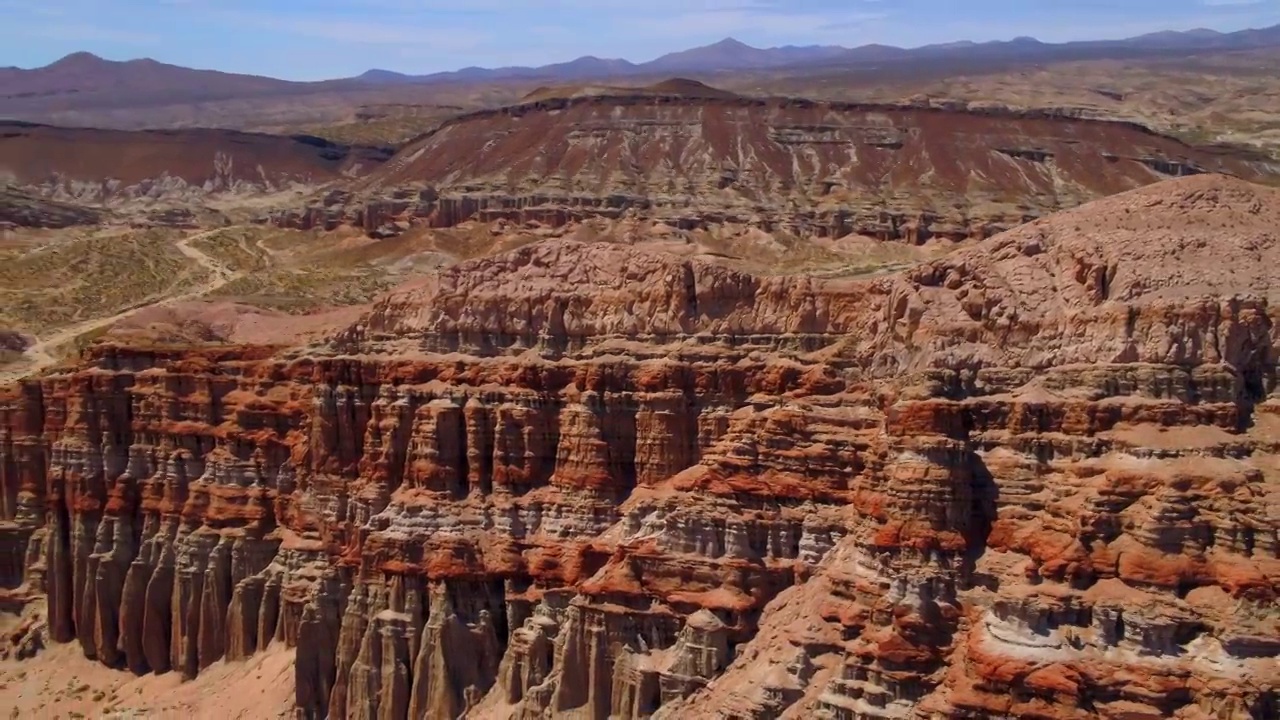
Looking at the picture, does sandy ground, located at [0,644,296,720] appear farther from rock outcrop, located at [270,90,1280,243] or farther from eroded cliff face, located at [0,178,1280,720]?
rock outcrop, located at [270,90,1280,243]

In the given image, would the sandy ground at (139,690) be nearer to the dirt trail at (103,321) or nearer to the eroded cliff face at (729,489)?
the eroded cliff face at (729,489)

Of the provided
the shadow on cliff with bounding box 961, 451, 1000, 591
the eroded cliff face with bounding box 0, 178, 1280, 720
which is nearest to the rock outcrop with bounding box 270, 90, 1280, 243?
the eroded cliff face with bounding box 0, 178, 1280, 720

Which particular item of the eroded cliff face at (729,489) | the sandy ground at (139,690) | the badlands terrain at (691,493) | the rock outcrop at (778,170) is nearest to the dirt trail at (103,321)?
the badlands terrain at (691,493)

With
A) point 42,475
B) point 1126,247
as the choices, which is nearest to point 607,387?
point 1126,247

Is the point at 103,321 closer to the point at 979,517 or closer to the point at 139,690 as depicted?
the point at 139,690

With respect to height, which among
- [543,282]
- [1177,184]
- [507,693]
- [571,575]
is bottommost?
[507,693]

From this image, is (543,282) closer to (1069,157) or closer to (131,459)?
(131,459)

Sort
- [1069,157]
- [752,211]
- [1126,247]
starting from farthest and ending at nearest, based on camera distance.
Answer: [1069,157]
[752,211]
[1126,247]

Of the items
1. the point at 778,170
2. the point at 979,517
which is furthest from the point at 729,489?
the point at 778,170
